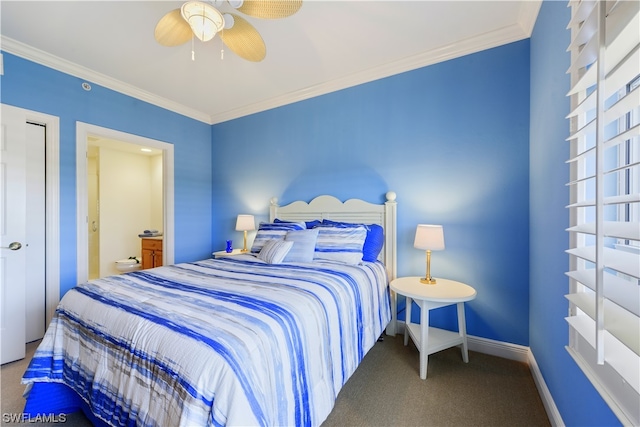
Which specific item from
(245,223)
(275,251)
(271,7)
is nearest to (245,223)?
(245,223)

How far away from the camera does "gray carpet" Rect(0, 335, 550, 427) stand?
1494 mm

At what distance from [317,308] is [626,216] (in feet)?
4.55

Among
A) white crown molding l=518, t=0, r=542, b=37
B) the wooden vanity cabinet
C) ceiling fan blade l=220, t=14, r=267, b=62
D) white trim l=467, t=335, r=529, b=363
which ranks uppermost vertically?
white crown molding l=518, t=0, r=542, b=37

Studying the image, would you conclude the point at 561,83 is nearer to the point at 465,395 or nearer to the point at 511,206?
the point at 511,206

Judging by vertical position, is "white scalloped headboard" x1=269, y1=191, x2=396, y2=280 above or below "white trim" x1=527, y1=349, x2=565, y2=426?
above

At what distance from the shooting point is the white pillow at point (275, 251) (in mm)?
2361

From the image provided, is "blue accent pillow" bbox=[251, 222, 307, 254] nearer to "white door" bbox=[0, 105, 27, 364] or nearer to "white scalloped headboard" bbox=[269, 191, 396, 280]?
"white scalloped headboard" bbox=[269, 191, 396, 280]

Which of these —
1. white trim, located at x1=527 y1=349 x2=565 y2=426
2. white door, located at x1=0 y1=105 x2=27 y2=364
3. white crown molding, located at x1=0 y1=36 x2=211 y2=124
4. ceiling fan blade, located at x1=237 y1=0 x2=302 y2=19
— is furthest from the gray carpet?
white crown molding, located at x1=0 y1=36 x2=211 y2=124

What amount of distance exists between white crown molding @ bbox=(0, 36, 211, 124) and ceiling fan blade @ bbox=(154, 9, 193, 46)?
1563mm

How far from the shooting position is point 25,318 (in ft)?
7.62

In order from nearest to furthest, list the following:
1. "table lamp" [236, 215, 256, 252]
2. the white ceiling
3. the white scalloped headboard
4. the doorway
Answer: the white ceiling < the white scalloped headboard < "table lamp" [236, 215, 256, 252] < the doorway

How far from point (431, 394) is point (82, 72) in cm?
425

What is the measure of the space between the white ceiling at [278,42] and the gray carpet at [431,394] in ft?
8.55

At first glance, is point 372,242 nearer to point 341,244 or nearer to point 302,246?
point 341,244
